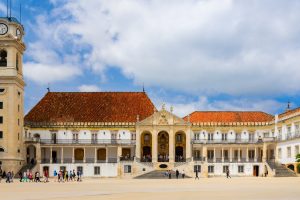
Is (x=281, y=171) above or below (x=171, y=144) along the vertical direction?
below

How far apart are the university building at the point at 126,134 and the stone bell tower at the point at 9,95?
0.12 meters

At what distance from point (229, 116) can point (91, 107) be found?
761 inches

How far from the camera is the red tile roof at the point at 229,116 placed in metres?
79.1

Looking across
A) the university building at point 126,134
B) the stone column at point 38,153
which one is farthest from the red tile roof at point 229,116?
the stone column at point 38,153

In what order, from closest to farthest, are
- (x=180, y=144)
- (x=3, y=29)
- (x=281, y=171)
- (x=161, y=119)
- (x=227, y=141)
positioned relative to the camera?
(x=281, y=171) → (x=3, y=29) → (x=161, y=119) → (x=180, y=144) → (x=227, y=141)

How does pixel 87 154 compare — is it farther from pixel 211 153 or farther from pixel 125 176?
pixel 211 153

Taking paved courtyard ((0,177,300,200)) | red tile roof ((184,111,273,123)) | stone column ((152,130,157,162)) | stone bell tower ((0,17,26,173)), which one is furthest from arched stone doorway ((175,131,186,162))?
paved courtyard ((0,177,300,200))

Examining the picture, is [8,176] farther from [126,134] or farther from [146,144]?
[146,144]

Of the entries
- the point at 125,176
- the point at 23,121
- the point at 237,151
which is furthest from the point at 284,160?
the point at 23,121

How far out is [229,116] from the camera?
262 feet

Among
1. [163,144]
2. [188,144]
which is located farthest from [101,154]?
[188,144]

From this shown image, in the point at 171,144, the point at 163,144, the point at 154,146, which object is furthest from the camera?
the point at 163,144

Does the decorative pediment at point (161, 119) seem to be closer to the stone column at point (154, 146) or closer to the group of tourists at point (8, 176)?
the stone column at point (154, 146)

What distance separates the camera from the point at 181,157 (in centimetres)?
7500
